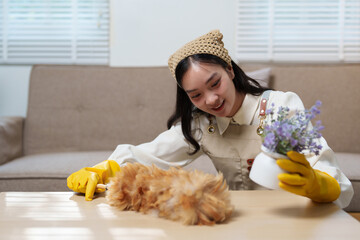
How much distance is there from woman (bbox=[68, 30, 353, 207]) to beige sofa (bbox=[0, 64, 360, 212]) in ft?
2.88

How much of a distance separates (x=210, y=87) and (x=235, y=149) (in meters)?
0.30

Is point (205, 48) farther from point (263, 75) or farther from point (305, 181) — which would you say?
point (263, 75)

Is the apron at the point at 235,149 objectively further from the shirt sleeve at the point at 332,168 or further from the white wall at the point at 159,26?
the white wall at the point at 159,26

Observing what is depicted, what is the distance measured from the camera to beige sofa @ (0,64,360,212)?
2.31 meters

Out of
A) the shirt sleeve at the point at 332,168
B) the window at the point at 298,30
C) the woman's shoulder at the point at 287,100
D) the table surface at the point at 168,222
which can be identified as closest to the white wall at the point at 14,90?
the window at the point at 298,30

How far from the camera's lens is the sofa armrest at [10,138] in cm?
217

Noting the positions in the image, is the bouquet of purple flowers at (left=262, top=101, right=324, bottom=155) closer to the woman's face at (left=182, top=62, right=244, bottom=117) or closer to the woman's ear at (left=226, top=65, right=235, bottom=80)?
the woman's face at (left=182, top=62, right=244, bottom=117)

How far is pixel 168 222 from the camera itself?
875 millimetres

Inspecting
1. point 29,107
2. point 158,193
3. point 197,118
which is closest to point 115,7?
point 29,107

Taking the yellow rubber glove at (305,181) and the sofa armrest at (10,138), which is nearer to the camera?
the yellow rubber glove at (305,181)

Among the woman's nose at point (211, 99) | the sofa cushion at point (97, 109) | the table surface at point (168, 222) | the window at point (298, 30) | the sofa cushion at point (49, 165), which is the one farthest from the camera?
the window at point (298, 30)

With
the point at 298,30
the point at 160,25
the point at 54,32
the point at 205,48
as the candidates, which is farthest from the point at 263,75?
the point at 54,32

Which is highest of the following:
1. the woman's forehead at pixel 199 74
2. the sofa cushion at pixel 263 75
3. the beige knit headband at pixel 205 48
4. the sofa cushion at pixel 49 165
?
the beige knit headband at pixel 205 48

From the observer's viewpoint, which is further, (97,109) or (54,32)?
(54,32)
